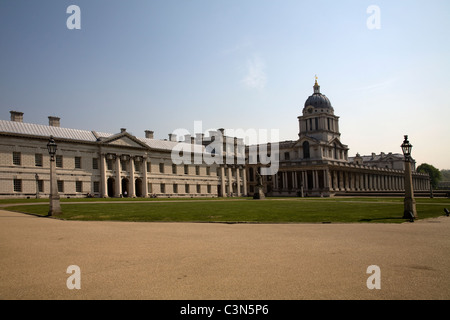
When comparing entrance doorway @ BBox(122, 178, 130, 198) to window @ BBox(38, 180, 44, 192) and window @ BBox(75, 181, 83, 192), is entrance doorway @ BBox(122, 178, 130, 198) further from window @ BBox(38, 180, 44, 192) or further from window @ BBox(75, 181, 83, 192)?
window @ BBox(38, 180, 44, 192)

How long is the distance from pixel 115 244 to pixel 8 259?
285 centimetres

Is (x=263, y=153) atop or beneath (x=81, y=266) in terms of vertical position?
atop

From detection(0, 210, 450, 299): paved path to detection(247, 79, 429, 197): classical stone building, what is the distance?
236 feet

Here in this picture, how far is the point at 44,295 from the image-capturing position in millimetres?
5895

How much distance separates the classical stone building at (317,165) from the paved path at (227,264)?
236 ft

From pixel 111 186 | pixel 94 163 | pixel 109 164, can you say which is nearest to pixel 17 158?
pixel 94 163

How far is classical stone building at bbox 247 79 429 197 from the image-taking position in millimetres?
89500

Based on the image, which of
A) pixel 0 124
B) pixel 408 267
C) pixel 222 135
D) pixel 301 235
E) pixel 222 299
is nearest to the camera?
pixel 222 299

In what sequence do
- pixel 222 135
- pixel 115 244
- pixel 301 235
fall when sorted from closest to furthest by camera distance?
pixel 115 244 → pixel 301 235 → pixel 222 135

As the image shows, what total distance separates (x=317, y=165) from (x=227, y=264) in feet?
276

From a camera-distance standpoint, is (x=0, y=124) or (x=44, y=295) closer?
(x=44, y=295)

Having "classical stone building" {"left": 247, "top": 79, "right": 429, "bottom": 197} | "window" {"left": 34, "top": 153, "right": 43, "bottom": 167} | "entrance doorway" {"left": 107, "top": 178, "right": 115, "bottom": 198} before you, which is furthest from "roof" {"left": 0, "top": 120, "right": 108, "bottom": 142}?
"classical stone building" {"left": 247, "top": 79, "right": 429, "bottom": 197}
